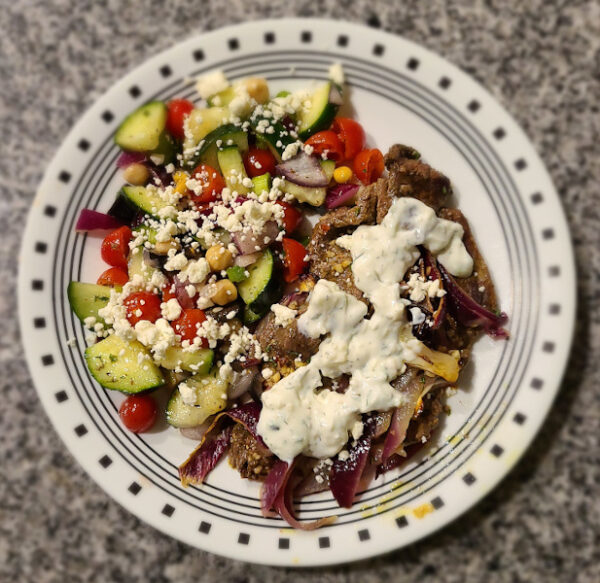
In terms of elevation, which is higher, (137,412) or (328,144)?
(328,144)

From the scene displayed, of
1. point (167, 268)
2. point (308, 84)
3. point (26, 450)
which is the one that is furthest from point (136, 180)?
point (26, 450)

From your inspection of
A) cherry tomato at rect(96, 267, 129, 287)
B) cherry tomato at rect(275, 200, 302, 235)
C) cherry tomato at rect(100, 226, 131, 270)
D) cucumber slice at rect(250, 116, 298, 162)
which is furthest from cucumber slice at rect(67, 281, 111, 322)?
cucumber slice at rect(250, 116, 298, 162)

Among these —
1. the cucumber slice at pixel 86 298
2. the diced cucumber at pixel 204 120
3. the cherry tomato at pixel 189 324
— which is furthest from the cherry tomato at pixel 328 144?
the cucumber slice at pixel 86 298

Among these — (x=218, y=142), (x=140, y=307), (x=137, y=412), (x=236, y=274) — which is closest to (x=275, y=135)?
(x=218, y=142)

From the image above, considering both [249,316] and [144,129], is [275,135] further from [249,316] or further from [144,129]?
[249,316]

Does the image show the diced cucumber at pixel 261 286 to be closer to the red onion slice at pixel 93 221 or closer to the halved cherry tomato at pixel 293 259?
the halved cherry tomato at pixel 293 259

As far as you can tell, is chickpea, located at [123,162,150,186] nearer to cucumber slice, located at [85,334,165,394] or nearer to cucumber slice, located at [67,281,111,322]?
cucumber slice, located at [67,281,111,322]

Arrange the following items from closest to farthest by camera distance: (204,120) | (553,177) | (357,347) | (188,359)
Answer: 1. (357,347)
2. (188,359)
3. (204,120)
4. (553,177)
